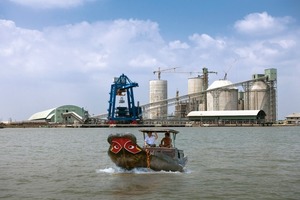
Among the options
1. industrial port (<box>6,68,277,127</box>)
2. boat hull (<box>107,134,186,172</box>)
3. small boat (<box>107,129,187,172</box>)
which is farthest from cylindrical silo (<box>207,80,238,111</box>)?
boat hull (<box>107,134,186,172</box>)

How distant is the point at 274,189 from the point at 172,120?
171m

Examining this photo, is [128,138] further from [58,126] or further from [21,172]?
[58,126]

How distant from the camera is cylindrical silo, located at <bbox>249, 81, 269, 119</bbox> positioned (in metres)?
184

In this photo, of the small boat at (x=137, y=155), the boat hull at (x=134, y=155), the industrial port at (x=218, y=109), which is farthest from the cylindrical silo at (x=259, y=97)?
the boat hull at (x=134, y=155)

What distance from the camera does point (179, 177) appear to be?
89.9 feet

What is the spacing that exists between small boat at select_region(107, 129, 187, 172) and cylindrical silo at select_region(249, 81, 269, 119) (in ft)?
526

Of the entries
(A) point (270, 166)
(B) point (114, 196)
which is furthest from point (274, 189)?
(A) point (270, 166)

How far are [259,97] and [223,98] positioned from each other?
14.3 meters

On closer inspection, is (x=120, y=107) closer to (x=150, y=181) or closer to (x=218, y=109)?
(x=218, y=109)

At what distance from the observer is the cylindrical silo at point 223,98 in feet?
606

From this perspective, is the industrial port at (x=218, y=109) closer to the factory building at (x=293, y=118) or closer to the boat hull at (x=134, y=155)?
the factory building at (x=293, y=118)

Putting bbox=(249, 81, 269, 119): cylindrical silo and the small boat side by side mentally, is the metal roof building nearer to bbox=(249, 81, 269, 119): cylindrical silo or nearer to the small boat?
bbox=(249, 81, 269, 119): cylindrical silo

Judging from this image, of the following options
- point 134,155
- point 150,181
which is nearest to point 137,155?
point 134,155

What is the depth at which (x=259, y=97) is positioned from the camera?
18425cm
